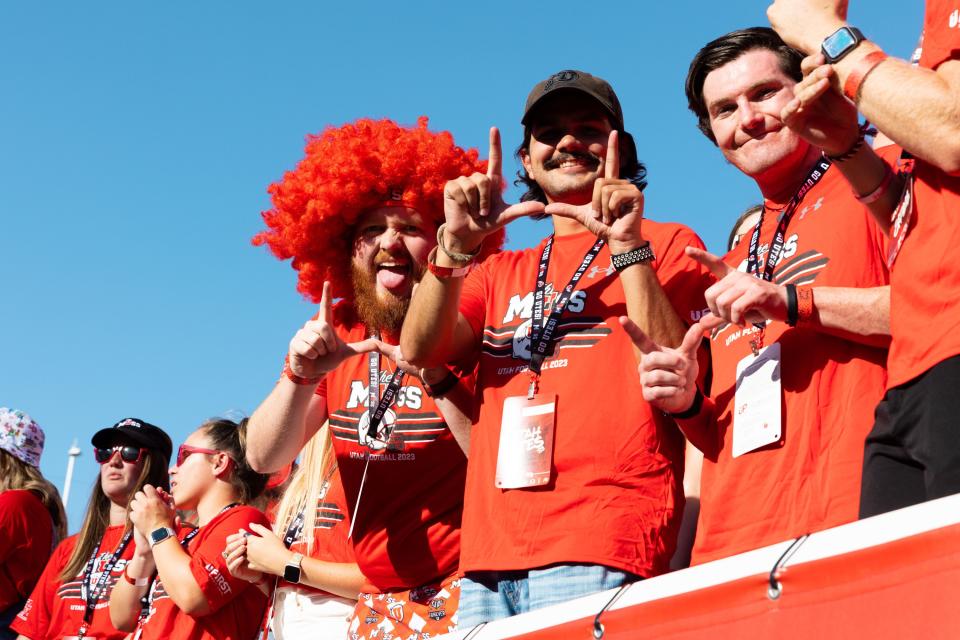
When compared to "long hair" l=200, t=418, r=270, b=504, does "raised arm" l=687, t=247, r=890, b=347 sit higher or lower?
lower

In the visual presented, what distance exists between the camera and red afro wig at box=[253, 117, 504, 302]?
5.13m

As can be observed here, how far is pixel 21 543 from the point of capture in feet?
25.8

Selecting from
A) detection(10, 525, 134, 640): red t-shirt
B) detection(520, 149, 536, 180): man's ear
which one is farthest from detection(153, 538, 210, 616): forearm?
detection(520, 149, 536, 180): man's ear

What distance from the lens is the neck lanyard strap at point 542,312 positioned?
11.6 ft

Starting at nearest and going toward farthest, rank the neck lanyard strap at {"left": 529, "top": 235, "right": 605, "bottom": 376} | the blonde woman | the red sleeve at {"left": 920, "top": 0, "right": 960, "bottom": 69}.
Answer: the red sleeve at {"left": 920, "top": 0, "right": 960, "bottom": 69}, the neck lanyard strap at {"left": 529, "top": 235, "right": 605, "bottom": 376}, the blonde woman

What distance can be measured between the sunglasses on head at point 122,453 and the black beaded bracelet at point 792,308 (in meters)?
5.52

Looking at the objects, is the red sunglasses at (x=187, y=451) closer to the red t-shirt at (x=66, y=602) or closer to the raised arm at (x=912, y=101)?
the red t-shirt at (x=66, y=602)

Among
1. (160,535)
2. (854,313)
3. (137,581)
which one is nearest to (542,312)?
(854,313)

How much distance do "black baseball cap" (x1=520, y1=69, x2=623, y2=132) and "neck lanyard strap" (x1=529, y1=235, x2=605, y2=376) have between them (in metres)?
0.53

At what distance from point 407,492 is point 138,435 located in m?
3.67

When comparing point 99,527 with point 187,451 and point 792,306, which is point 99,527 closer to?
point 187,451

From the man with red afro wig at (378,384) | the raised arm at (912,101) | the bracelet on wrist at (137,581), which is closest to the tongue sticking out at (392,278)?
the man with red afro wig at (378,384)

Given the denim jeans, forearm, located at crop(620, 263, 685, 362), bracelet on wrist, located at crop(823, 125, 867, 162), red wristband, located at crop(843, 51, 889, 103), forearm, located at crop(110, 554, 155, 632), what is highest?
red wristband, located at crop(843, 51, 889, 103)

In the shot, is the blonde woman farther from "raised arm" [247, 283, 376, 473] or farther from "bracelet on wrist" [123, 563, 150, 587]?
"bracelet on wrist" [123, 563, 150, 587]
